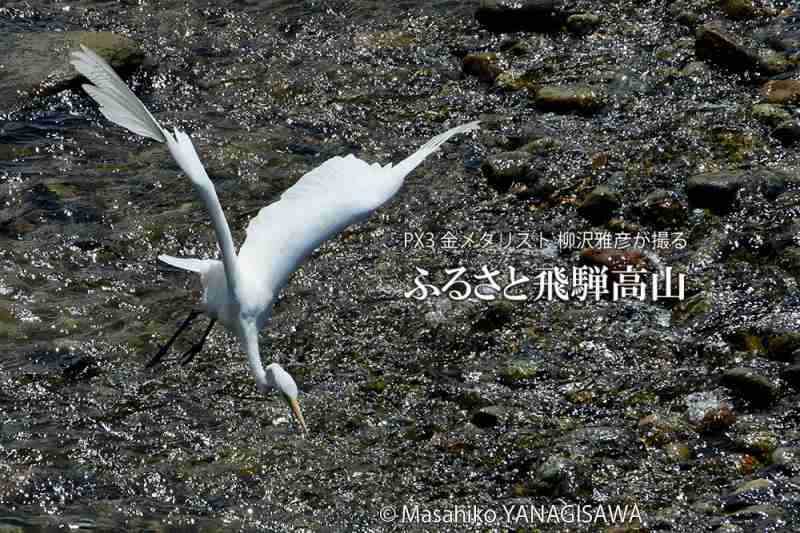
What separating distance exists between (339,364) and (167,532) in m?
1.56

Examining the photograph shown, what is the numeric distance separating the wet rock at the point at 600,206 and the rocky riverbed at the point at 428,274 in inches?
0.7

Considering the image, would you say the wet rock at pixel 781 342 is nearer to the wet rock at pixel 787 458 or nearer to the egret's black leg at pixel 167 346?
the wet rock at pixel 787 458

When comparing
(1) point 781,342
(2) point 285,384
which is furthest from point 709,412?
(2) point 285,384

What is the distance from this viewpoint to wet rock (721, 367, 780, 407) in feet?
19.1

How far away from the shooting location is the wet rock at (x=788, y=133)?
7523mm

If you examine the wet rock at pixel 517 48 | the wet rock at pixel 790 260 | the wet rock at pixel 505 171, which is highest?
the wet rock at pixel 517 48

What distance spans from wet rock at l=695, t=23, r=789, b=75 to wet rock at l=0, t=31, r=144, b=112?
3912 millimetres

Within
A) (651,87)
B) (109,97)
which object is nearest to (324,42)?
(651,87)

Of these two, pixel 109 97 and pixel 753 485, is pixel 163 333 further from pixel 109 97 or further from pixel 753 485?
pixel 753 485

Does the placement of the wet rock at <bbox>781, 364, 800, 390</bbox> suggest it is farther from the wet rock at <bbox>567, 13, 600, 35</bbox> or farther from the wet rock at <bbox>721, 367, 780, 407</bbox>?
the wet rock at <bbox>567, 13, 600, 35</bbox>

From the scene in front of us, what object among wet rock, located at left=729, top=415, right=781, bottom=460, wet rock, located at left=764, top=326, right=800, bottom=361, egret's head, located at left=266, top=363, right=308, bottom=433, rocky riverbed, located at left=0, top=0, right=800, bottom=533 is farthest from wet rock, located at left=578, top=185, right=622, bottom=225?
egret's head, located at left=266, top=363, right=308, bottom=433

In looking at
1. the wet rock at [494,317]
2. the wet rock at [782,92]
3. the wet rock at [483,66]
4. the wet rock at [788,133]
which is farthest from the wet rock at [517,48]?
the wet rock at [494,317]

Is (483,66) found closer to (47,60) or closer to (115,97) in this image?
(47,60)

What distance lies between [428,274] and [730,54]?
281cm
